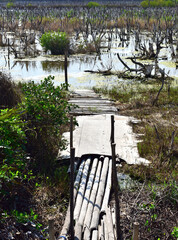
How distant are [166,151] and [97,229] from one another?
2.45 m

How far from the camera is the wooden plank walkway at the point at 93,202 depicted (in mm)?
3924

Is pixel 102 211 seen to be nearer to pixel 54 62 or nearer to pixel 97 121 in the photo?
pixel 97 121

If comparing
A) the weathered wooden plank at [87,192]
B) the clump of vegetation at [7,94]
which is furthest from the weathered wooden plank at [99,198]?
the clump of vegetation at [7,94]

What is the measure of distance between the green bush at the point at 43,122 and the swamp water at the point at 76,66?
5586 millimetres

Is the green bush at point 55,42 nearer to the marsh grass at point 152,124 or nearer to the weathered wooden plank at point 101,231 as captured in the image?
the marsh grass at point 152,124

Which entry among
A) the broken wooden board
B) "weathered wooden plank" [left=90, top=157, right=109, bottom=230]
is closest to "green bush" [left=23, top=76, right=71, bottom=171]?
the broken wooden board

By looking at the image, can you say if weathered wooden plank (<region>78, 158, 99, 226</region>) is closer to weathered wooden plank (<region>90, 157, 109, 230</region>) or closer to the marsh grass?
weathered wooden plank (<region>90, 157, 109, 230</region>)

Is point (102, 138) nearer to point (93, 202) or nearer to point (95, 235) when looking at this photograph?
point (93, 202)

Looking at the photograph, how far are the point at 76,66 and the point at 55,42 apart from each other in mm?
3017

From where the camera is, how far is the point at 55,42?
17.2 m

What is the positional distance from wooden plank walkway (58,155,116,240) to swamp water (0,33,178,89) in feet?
20.5

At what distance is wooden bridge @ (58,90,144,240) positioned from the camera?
370 cm

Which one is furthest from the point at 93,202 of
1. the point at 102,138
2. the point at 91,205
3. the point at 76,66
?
the point at 76,66

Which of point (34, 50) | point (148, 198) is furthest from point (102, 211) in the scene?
point (34, 50)
